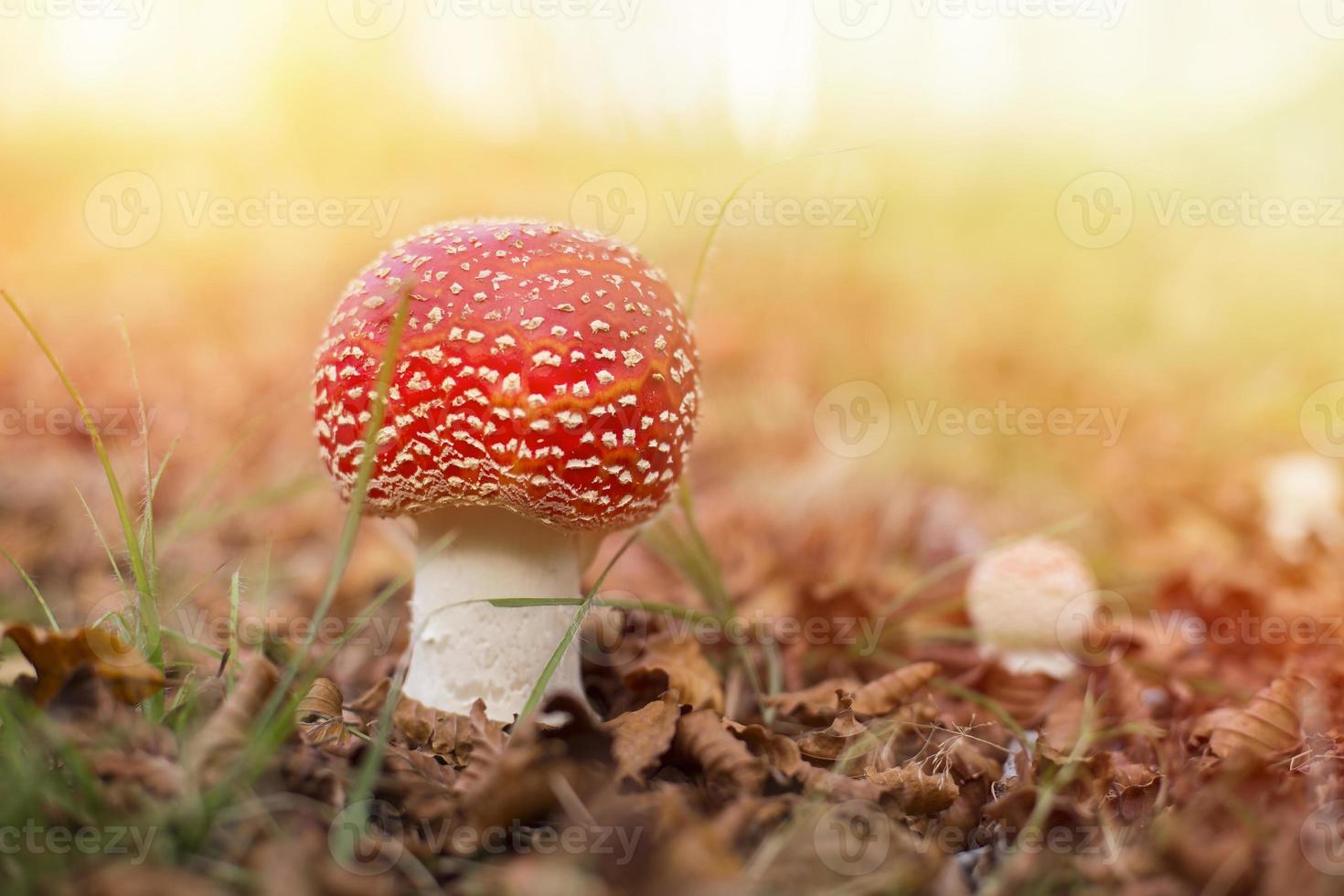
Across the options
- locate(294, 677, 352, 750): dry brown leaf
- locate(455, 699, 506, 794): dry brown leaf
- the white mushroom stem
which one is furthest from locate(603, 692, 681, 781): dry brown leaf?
locate(294, 677, 352, 750): dry brown leaf

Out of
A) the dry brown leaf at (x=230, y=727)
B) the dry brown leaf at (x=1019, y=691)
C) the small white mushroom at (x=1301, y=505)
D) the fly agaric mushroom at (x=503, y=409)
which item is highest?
the fly agaric mushroom at (x=503, y=409)

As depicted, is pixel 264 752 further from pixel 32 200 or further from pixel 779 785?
pixel 32 200

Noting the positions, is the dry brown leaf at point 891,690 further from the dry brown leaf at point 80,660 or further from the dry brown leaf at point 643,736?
the dry brown leaf at point 80,660

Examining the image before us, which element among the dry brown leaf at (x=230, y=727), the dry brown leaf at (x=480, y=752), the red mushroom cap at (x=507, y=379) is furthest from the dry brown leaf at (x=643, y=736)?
the dry brown leaf at (x=230, y=727)

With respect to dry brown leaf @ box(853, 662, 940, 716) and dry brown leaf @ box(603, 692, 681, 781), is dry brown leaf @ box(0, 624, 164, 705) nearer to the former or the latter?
dry brown leaf @ box(603, 692, 681, 781)

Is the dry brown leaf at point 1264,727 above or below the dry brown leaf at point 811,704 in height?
above

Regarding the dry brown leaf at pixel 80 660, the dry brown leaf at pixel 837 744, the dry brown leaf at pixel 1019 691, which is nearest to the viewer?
the dry brown leaf at pixel 80 660
